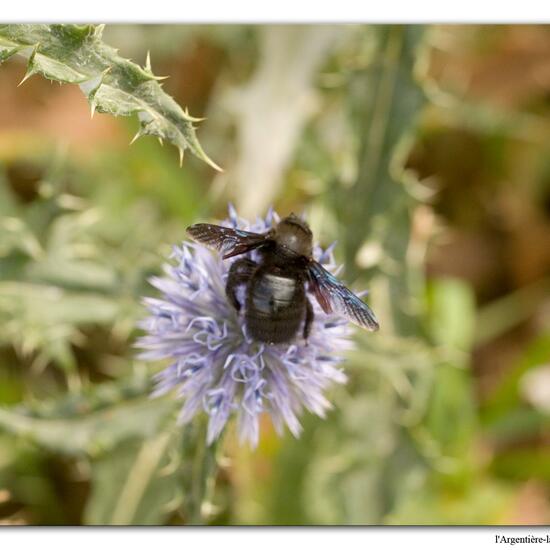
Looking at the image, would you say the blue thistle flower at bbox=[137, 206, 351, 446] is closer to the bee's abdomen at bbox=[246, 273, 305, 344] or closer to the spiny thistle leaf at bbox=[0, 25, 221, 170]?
the bee's abdomen at bbox=[246, 273, 305, 344]

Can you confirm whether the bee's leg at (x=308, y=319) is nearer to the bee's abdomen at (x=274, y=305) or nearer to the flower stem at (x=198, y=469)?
the bee's abdomen at (x=274, y=305)

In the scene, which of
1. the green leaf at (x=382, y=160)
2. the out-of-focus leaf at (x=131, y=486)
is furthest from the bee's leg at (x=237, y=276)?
the green leaf at (x=382, y=160)

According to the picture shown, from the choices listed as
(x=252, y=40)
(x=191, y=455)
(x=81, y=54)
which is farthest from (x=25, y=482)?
(x=252, y=40)

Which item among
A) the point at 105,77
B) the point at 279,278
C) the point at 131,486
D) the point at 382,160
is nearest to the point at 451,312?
the point at 382,160

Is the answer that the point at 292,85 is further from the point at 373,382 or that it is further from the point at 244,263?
the point at 244,263

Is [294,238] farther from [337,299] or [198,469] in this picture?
[198,469]
